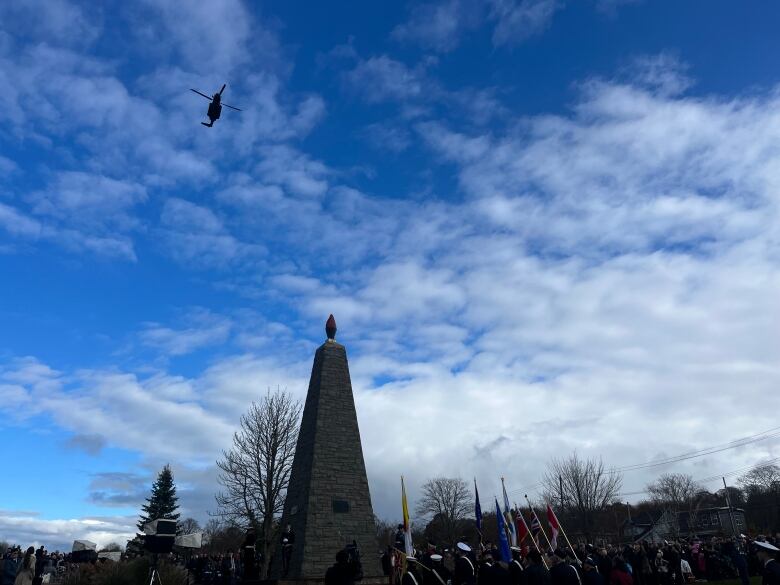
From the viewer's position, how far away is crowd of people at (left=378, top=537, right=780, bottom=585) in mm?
9914

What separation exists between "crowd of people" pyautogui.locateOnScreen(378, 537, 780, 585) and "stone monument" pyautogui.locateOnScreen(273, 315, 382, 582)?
1621mm

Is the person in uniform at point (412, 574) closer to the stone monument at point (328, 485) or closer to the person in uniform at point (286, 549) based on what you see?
the stone monument at point (328, 485)

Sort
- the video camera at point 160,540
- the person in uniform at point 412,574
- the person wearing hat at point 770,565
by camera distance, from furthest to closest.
Answer: 1. the video camera at point 160,540
2. the person in uniform at point 412,574
3. the person wearing hat at point 770,565

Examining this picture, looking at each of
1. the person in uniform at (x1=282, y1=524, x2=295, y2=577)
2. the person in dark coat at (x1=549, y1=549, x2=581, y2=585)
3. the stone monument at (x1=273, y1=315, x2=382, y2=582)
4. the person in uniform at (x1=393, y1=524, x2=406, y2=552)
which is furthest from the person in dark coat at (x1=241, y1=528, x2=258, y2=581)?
the person in dark coat at (x1=549, y1=549, x2=581, y2=585)

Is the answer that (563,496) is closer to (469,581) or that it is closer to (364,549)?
(364,549)

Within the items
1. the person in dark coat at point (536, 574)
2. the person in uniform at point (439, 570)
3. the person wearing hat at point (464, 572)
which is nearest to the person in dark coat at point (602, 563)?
the person in uniform at point (439, 570)

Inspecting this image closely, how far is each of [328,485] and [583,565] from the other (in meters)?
9.76

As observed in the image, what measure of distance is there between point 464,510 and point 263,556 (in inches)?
2165

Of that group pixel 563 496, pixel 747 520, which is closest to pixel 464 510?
pixel 563 496

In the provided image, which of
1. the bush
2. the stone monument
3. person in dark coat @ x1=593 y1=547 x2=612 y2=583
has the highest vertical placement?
the stone monument

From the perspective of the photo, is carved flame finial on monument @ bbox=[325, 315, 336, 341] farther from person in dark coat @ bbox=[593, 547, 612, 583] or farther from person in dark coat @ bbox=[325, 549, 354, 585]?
person in dark coat @ bbox=[325, 549, 354, 585]

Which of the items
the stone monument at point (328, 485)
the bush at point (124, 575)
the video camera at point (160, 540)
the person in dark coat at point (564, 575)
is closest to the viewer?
the person in dark coat at point (564, 575)

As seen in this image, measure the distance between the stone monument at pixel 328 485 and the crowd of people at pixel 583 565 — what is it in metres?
1.62

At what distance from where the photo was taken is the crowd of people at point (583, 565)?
9.91 metres
